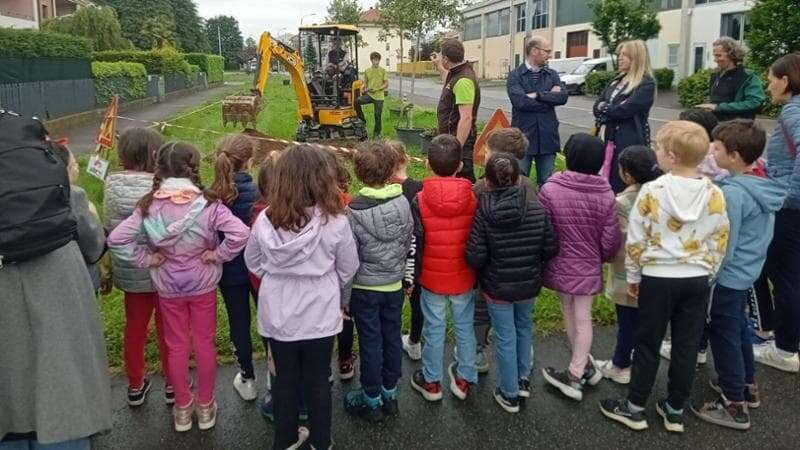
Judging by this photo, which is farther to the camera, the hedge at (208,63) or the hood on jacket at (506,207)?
the hedge at (208,63)

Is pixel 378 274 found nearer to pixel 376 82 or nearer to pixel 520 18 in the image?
pixel 376 82

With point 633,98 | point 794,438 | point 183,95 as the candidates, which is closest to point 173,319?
point 794,438

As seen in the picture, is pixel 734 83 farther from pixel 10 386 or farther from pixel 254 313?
pixel 10 386

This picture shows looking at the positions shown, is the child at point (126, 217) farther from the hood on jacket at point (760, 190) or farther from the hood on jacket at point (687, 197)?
the hood on jacket at point (760, 190)

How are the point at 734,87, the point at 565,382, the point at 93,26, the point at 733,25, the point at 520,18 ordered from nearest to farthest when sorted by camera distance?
1. the point at 565,382
2. the point at 734,87
3. the point at 733,25
4. the point at 93,26
5. the point at 520,18

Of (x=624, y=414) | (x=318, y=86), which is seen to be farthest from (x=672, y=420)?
(x=318, y=86)

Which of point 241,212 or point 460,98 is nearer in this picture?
point 241,212

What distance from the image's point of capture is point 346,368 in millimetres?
4129

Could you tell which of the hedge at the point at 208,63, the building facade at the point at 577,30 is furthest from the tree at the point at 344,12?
the hedge at the point at 208,63

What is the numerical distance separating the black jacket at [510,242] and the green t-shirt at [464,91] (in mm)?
2294

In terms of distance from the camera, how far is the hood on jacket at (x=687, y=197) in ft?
10.6

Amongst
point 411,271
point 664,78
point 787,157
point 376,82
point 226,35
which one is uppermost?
A: point 226,35

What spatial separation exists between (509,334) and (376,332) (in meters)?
0.77

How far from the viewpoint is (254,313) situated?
514 centimetres
